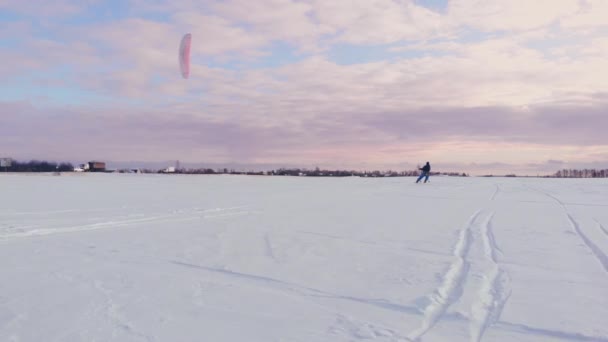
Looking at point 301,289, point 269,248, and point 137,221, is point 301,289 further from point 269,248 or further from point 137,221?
point 137,221

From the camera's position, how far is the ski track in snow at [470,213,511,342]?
141 inches

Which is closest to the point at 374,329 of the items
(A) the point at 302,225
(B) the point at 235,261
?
(B) the point at 235,261

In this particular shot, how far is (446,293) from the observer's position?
173 inches

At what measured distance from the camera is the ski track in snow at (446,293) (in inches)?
141

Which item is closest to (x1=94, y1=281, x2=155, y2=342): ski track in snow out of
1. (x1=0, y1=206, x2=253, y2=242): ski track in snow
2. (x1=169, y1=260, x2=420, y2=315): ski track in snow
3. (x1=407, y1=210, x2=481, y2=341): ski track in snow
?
(x1=169, y1=260, x2=420, y2=315): ski track in snow

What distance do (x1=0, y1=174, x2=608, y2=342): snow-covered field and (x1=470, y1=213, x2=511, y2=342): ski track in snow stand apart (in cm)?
2

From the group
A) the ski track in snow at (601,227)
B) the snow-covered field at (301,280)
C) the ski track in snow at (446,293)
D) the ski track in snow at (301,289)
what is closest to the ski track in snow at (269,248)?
the snow-covered field at (301,280)

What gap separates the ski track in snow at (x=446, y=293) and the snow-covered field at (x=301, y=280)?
15 millimetres

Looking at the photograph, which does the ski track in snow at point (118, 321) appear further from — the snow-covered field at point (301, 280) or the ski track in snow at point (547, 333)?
the ski track in snow at point (547, 333)

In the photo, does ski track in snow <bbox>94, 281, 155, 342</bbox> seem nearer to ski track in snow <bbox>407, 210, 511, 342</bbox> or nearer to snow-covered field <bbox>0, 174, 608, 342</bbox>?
snow-covered field <bbox>0, 174, 608, 342</bbox>

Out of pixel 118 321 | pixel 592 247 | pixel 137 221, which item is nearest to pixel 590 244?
pixel 592 247

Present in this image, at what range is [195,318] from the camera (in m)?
3.66

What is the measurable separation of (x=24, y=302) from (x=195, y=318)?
5.48 ft

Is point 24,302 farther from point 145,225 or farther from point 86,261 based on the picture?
point 145,225
